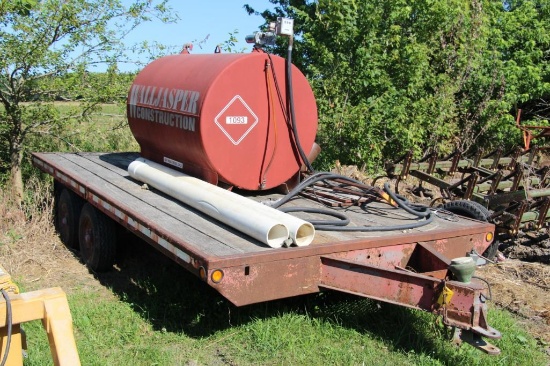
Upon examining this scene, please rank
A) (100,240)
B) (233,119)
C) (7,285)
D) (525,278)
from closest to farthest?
(7,285), (233,119), (100,240), (525,278)

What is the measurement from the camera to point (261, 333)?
14.3ft

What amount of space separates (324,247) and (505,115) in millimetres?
9120

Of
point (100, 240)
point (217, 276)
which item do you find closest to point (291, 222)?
point (217, 276)

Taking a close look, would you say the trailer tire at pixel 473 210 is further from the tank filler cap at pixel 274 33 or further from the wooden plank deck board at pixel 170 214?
the wooden plank deck board at pixel 170 214

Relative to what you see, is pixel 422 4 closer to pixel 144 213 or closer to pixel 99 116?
pixel 99 116

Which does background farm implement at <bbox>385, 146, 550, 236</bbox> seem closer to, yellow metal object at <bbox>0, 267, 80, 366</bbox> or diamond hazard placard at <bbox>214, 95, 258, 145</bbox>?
diamond hazard placard at <bbox>214, 95, 258, 145</bbox>

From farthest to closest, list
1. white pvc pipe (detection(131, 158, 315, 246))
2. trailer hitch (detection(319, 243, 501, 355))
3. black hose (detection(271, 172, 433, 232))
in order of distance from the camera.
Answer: black hose (detection(271, 172, 433, 232))
white pvc pipe (detection(131, 158, 315, 246))
trailer hitch (detection(319, 243, 501, 355))

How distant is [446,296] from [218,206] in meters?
1.74

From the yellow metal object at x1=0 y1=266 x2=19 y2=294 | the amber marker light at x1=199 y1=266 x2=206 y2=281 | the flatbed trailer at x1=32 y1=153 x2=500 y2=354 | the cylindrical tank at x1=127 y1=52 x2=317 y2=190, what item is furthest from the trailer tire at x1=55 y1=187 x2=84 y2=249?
the yellow metal object at x1=0 y1=266 x2=19 y2=294

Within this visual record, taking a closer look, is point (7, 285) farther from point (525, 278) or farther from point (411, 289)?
point (525, 278)

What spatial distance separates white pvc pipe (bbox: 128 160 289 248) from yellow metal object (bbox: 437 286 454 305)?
104 centimetres

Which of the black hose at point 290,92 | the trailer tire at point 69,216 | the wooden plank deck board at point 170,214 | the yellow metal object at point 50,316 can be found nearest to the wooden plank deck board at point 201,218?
the wooden plank deck board at point 170,214

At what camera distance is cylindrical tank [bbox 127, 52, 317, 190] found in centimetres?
528

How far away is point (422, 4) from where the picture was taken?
1084 cm
